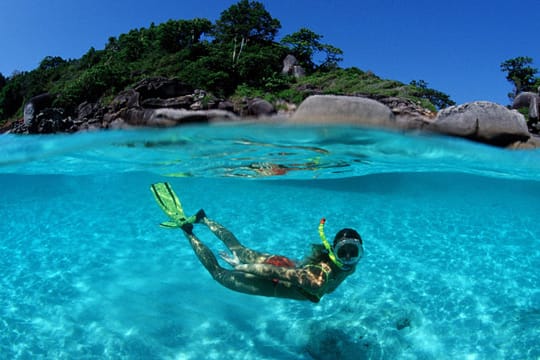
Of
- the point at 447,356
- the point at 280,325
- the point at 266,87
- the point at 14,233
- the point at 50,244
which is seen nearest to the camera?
the point at 447,356

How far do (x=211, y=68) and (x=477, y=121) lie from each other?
1070 inches

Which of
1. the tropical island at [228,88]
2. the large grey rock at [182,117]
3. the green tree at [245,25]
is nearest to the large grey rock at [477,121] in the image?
the tropical island at [228,88]

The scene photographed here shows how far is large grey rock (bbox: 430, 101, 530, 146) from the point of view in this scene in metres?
12.1

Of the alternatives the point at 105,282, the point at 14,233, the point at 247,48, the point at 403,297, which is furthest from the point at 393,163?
the point at 247,48

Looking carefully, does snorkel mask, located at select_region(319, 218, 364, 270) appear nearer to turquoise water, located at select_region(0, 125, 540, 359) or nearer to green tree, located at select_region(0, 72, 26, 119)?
turquoise water, located at select_region(0, 125, 540, 359)

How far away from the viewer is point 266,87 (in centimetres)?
3344

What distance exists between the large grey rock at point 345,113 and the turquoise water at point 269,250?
583mm

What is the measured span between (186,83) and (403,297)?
27172 millimetres

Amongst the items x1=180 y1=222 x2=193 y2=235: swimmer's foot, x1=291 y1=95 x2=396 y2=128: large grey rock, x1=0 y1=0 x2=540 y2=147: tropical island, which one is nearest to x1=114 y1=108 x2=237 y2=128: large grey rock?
x1=0 y1=0 x2=540 y2=147: tropical island

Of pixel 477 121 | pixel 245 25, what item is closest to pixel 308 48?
pixel 245 25

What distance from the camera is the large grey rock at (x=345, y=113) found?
11.1 meters

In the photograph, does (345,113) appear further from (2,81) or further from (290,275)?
(2,81)

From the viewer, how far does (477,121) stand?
12.2m

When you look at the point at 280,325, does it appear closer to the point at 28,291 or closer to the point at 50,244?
the point at 28,291
